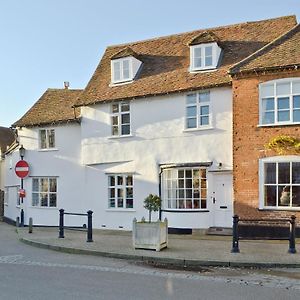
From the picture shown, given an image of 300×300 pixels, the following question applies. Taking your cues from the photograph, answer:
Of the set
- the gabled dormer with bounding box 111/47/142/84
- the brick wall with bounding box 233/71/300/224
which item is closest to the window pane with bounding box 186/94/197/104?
the brick wall with bounding box 233/71/300/224

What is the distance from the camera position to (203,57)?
19.6 m

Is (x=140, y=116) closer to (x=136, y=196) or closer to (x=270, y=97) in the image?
(x=136, y=196)

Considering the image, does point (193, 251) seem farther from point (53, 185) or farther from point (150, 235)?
point (53, 185)

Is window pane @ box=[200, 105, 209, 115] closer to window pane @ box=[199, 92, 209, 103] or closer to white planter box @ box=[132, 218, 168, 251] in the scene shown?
window pane @ box=[199, 92, 209, 103]

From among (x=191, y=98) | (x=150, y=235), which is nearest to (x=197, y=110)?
(x=191, y=98)

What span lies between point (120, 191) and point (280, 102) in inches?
346

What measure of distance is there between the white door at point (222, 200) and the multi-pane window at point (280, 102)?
3.08m

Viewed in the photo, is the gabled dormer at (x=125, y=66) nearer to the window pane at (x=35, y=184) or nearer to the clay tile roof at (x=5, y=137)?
the window pane at (x=35, y=184)

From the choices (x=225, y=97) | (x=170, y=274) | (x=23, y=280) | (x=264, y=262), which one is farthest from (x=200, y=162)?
(x=23, y=280)

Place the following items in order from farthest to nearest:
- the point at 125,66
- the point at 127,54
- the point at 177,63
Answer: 1. the point at 125,66
2. the point at 127,54
3. the point at 177,63

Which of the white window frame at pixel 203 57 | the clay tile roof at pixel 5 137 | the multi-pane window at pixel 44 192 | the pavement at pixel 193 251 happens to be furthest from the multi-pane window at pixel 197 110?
the clay tile roof at pixel 5 137

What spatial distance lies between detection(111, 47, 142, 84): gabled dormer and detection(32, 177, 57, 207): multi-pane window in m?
6.73

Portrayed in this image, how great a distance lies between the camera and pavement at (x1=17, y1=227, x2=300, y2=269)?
11727 millimetres

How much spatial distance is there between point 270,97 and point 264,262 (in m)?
7.44
